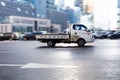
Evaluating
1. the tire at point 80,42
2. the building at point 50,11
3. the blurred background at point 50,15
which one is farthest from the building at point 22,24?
the tire at point 80,42

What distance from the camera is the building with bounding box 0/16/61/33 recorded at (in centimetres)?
9464

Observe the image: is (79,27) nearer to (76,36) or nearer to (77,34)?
(77,34)

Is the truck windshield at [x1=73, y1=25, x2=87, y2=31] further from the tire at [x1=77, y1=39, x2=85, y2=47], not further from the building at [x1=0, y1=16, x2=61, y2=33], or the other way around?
the building at [x1=0, y1=16, x2=61, y2=33]

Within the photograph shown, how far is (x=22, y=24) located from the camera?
350ft

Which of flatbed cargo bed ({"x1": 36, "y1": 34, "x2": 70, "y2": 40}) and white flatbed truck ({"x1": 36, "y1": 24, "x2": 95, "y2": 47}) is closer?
white flatbed truck ({"x1": 36, "y1": 24, "x2": 95, "y2": 47})

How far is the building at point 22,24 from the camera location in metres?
94.6

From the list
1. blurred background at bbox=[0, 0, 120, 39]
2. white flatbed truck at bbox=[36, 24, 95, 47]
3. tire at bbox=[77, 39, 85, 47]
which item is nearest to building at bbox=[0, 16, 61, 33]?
blurred background at bbox=[0, 0, 120, 39]

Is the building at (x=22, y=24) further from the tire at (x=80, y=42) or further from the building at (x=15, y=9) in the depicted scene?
the tire at (x=80, y=42)

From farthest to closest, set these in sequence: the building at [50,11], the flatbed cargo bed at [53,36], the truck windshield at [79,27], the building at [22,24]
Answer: the building at [50,11]
the building at [22,24]
the truck windshield at [79,27]
the flatbed cargo bed at [53,36]

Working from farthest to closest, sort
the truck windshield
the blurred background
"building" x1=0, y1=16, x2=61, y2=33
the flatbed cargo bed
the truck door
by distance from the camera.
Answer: the blurred background, "building" x1=0, y1=16, x2=61, y2=33, the truck windshield, the flatbed cargo bed, the truck door

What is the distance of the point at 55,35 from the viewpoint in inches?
1062

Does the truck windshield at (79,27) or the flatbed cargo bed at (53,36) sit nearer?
the flatbed cargo bed at (53,36)

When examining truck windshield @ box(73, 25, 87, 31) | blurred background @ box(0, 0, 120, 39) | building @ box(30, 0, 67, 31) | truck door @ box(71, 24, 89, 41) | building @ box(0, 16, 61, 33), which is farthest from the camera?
A: building @ box(30, 0, 67, 31)

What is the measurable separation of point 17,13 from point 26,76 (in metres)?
103
